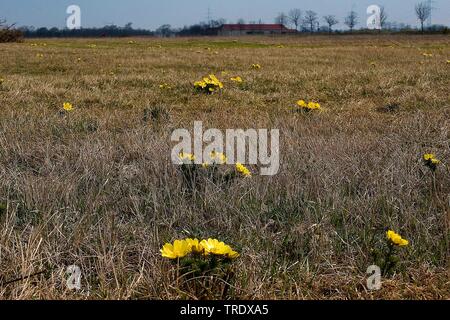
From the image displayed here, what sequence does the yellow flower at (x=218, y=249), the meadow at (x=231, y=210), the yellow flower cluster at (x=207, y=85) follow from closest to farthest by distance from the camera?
the yellow flower at (x=218, y=249), the meadow at (x=231, y=210), the yellow flower cluster at (x=207, y=85)

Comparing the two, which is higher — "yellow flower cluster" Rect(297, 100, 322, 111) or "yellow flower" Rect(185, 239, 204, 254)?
"yellow flower cluster" Rect(297, 100, 322, 111)

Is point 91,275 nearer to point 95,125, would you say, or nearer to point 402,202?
point 402,202

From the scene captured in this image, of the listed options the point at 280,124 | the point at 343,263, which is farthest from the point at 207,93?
the point at 343,263

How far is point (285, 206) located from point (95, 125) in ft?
9.76

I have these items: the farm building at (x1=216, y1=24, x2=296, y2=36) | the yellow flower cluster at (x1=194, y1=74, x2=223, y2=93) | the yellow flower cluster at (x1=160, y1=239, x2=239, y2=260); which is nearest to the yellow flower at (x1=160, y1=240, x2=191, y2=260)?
the yellow flower cluster at (x1=160, y1=239, x2=239, y2=260)

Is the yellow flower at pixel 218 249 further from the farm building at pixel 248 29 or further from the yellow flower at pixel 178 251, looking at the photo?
the farm building at pixel 248 29

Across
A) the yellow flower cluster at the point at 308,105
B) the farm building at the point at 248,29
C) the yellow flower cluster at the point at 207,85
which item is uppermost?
the farm building at the point at 248,29

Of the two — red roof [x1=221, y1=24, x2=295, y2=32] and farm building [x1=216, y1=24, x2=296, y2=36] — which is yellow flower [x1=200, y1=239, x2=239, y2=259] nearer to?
farm building [x1=216, y1=24, x2=296, y2=36]

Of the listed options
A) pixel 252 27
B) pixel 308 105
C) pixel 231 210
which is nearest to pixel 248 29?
pixel 252 27

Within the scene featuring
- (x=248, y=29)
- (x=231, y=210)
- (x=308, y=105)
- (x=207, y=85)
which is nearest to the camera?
(x=231, y=210)

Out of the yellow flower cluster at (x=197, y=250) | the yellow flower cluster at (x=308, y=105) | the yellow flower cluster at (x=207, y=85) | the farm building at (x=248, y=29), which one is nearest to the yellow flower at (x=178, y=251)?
the yellow flower cluster at (x=197, y=250)

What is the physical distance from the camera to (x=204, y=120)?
18.8ft

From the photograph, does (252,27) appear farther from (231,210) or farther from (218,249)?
(218,249)

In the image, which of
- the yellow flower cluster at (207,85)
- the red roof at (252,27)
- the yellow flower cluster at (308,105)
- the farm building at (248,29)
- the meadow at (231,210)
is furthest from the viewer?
the red roof at (252,27)
